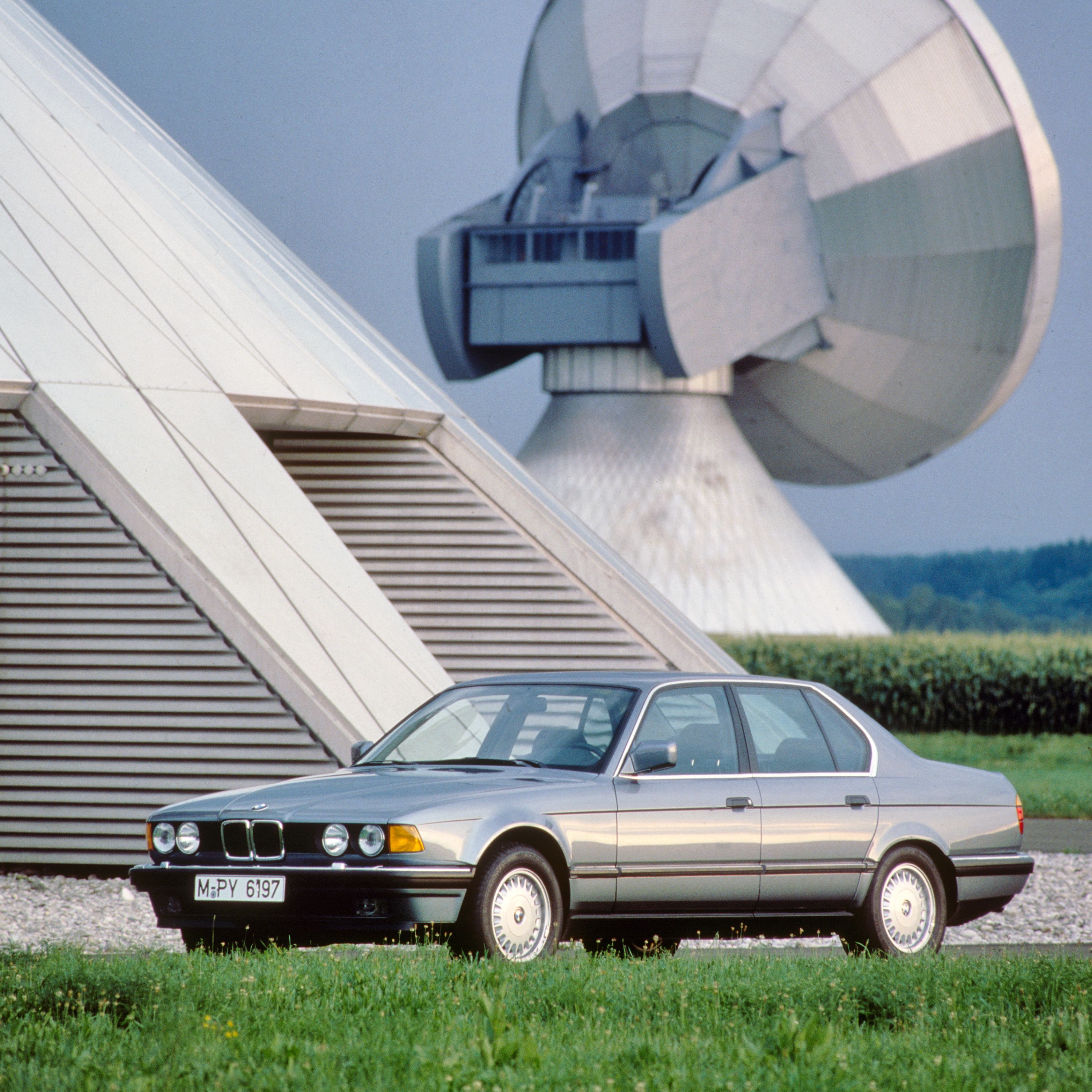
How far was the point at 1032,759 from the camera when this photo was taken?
85.4 feet

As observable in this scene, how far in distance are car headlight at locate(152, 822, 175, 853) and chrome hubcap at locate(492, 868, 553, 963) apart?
154 cm

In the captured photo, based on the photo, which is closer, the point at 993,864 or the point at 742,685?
the point at 742,685

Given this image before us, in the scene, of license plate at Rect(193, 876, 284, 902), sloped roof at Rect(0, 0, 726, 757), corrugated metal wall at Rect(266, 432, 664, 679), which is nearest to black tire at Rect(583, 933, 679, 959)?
license plate at Rect(193, 876, 284, 902)

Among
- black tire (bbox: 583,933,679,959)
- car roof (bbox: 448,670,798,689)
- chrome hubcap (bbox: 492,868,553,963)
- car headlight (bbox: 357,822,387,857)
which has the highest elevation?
car roof (bbox: 448,670,798,689)

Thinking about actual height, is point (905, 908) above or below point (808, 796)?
below

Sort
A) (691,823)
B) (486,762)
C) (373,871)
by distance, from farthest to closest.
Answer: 1. (486,762)
2. (691,823)
3. (373,871)

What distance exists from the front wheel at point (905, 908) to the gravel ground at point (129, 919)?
121 cm

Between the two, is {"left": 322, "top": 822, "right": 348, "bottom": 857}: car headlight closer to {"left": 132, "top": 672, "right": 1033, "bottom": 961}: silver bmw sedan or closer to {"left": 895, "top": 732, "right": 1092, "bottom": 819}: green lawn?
{"left": 132, "top": 672, "right": 1033, "bottom": 961}: silver bmw sedan

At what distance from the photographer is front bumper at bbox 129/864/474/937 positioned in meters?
7.44

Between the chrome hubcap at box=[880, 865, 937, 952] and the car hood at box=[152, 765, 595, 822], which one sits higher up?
the car hood at box=[152, 765, 595, 822]

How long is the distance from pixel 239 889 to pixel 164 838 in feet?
1.90

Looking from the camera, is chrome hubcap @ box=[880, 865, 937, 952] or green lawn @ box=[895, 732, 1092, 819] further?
green lawn @ box=[895, 732, 1092, 819]

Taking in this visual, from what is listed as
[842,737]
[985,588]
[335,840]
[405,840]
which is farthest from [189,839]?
[985,588]

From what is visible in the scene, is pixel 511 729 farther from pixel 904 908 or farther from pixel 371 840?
pixel 904 908
